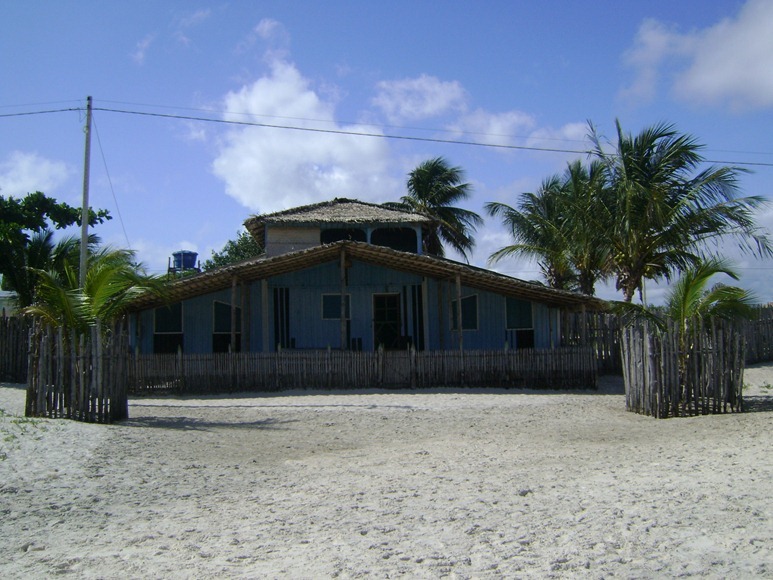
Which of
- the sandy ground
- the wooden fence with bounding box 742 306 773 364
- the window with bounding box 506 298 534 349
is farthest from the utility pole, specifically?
the wooden fence with bounding box 742 306 773 364

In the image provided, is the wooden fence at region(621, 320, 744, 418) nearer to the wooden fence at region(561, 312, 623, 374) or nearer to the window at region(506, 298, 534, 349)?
the window at region(506, 298, 534, 349)

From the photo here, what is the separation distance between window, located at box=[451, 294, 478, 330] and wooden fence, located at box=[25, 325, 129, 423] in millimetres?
11882

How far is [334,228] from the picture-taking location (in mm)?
22797

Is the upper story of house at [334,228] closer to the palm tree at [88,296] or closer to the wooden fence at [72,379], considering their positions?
the palm tree at [88,296]

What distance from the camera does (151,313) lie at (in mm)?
21016

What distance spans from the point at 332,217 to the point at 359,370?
22.4 feet

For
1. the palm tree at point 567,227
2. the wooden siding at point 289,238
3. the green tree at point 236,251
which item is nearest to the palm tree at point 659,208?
the palm tree at point 567,227

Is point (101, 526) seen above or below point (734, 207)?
below

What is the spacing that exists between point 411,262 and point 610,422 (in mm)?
8523

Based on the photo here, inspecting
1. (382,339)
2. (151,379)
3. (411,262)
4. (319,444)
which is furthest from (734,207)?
(151,379)

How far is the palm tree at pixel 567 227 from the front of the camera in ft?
69.3

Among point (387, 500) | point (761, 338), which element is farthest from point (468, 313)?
point (387, 500)

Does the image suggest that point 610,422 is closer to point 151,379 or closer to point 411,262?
point 411,262

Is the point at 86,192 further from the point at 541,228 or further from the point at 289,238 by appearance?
the point at 541,228
